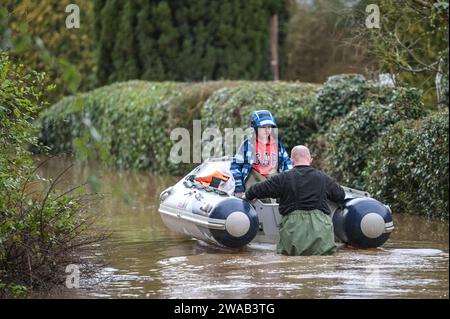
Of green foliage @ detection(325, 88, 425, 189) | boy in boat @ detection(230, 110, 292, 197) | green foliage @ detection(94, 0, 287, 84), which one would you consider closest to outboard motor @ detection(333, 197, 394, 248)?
boy in boat @ detection(230, 110, 292, 197)

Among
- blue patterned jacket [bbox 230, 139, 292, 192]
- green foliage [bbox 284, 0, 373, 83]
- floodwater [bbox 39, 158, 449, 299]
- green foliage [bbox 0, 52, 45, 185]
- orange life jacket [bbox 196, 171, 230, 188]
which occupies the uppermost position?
green foliage [bbox 284, 0, 373, 83]

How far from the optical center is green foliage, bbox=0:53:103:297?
9281 millimetres

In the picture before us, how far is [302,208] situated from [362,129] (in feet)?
19.1

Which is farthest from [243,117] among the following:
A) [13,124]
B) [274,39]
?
[274,39]

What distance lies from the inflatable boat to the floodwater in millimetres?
215

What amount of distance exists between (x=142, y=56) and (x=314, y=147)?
45.5ft

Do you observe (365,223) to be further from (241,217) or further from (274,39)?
(274,39)

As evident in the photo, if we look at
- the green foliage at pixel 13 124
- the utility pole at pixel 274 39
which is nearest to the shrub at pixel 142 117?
the utility pole at pixel 274 39

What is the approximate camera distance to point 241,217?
38.4ft

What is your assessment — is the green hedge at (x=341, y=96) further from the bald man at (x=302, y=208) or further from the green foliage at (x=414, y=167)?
the bald man at (x=302, y=208)

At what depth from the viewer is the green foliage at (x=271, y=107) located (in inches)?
772

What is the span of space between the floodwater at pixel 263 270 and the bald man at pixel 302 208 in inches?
8.7

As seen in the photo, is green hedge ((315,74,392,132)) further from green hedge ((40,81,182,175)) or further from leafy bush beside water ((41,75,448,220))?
green hedge ((40,81,182,175))
